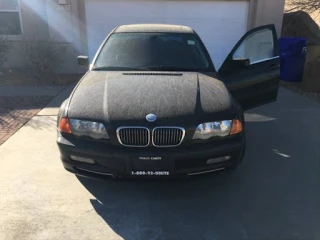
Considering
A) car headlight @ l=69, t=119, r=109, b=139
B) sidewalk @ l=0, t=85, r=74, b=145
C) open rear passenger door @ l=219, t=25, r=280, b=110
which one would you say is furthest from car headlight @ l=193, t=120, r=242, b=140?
sidewalk @ l=0, t=85, r=74, b=145

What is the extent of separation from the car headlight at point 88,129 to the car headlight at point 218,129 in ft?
2.92

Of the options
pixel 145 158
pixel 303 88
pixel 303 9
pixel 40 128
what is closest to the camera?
pixel 145 158

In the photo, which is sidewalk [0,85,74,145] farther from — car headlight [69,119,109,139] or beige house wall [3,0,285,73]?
car headlight [69,119,109,139]

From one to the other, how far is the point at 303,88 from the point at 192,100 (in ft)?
18.6

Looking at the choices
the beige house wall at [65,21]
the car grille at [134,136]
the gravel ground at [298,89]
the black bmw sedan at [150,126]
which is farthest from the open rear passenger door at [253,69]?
the beige house wall at [65,21]

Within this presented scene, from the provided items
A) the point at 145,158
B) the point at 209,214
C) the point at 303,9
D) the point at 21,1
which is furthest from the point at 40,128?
the point at 303,9

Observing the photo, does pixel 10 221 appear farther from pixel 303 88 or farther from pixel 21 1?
pixel 21 1

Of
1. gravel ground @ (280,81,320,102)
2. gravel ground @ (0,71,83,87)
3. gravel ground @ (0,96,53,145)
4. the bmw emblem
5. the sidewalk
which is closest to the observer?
the bmw emblem

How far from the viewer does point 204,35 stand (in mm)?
9617

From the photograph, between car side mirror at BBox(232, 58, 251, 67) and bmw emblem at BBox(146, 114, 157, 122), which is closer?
bmw emblem at BBox(146, 114, 157, 122)

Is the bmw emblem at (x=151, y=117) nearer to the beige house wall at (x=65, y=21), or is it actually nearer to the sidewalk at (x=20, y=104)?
the sidewalk at (x=20, y=104)

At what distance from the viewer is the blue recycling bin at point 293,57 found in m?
8.70

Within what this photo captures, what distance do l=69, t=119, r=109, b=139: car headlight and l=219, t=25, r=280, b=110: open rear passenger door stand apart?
7.09 feet

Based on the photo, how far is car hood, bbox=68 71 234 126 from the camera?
3.21 meters
